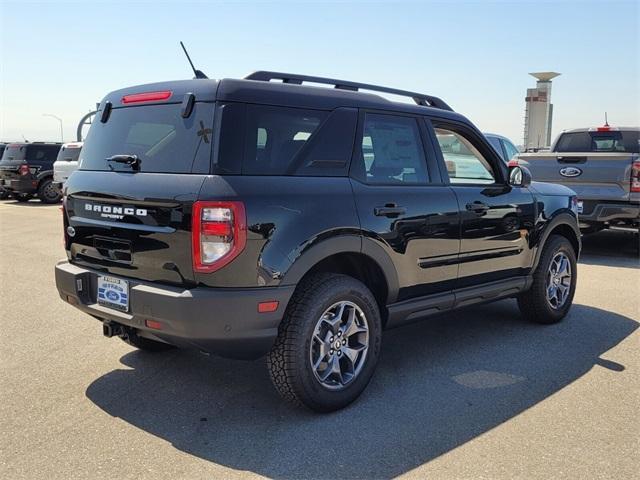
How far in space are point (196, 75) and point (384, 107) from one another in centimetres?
125

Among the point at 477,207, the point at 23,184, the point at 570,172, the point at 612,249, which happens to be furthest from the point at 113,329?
the point at 23,184

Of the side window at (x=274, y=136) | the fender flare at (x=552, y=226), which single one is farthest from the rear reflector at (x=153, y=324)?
the fender flare at (x=552, y=226)

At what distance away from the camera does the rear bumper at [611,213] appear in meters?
8.35

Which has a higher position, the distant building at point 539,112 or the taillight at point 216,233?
the distant building at point 539,112

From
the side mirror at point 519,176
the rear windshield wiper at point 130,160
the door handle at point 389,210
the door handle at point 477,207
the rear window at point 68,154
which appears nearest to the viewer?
the rear windshield wiper at point 130,160

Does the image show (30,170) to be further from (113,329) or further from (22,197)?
(113,329)

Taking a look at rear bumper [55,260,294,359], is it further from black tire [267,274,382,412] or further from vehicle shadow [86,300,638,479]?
vehicle shadow [86,300,638,479]

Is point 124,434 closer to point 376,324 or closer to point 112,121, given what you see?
point 376,324

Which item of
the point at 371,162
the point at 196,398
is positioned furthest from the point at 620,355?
the point at 196,398

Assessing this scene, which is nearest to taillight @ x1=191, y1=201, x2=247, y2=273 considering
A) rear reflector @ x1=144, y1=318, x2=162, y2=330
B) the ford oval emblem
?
rear reflector @ x1=144, y1=318, x2=162, y2=330

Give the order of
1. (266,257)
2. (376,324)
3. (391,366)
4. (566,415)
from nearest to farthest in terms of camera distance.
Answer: (266,257)
(566,415)
(376,324)
(391,366)

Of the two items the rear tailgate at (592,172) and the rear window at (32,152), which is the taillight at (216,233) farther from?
the rear window at (32,152)

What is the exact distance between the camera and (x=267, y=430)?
11.2 ft

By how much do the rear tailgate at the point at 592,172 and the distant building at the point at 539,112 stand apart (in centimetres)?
2060
